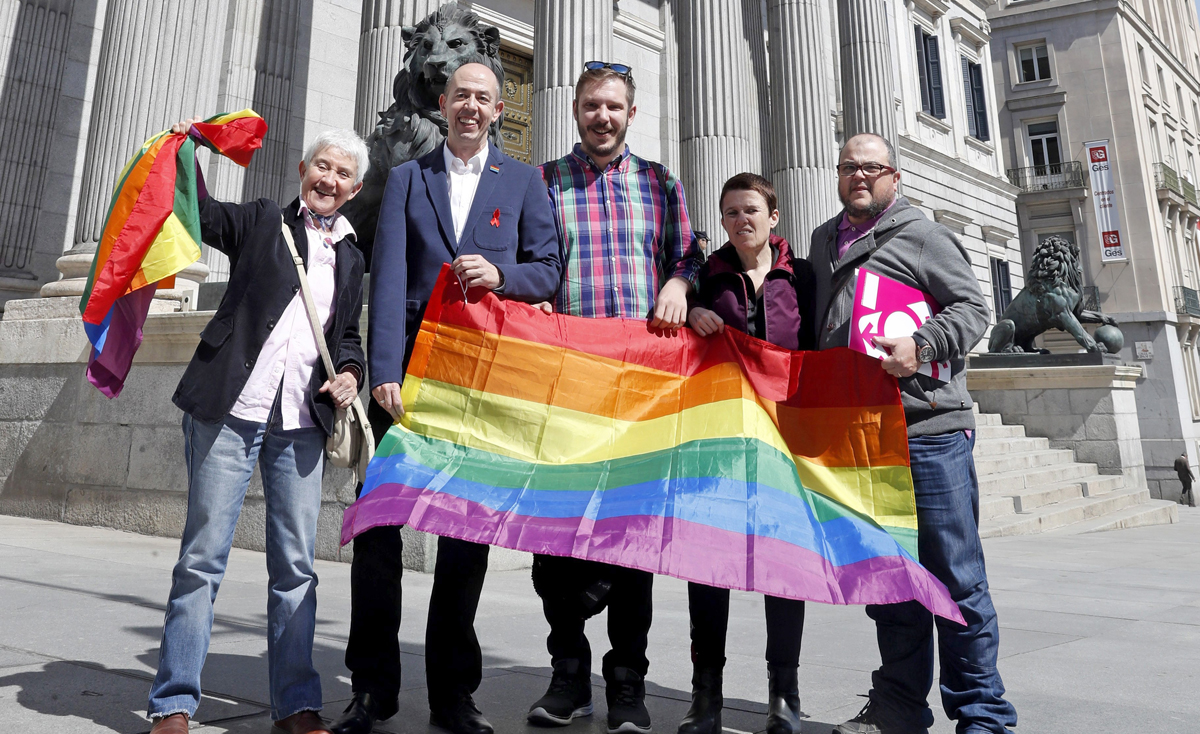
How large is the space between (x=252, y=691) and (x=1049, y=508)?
1280 cm

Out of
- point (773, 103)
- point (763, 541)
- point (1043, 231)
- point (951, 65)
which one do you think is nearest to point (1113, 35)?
point (1043, 231)

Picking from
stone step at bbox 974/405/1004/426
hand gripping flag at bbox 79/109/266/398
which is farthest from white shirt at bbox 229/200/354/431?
stone step at bbox 974/405/1004/426

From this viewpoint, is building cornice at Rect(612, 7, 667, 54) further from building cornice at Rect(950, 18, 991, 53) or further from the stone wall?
building cornice at Rect(950, 18, 991, 53)

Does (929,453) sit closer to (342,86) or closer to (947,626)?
(947,626)

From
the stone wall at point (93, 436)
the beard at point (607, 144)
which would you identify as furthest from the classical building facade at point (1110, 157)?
the beard at point (607, 144)

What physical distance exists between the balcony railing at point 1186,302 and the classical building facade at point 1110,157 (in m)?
0.06

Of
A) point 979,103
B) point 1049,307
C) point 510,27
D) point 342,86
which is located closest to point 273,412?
point 342,86

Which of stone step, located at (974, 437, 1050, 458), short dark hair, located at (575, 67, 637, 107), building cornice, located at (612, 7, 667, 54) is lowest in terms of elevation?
stone step, located at (974, 437, 1050, 458)

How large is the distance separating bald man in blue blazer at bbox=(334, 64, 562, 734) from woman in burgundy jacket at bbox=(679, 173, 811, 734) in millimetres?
694

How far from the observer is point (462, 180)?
10.7 feet

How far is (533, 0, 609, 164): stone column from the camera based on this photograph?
1165 centimetres

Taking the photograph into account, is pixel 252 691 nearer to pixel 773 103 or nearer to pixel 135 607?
pixel 135 607

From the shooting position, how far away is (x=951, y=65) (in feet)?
97.2

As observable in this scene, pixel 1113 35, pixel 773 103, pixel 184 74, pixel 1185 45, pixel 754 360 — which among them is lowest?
pixel 754 360
